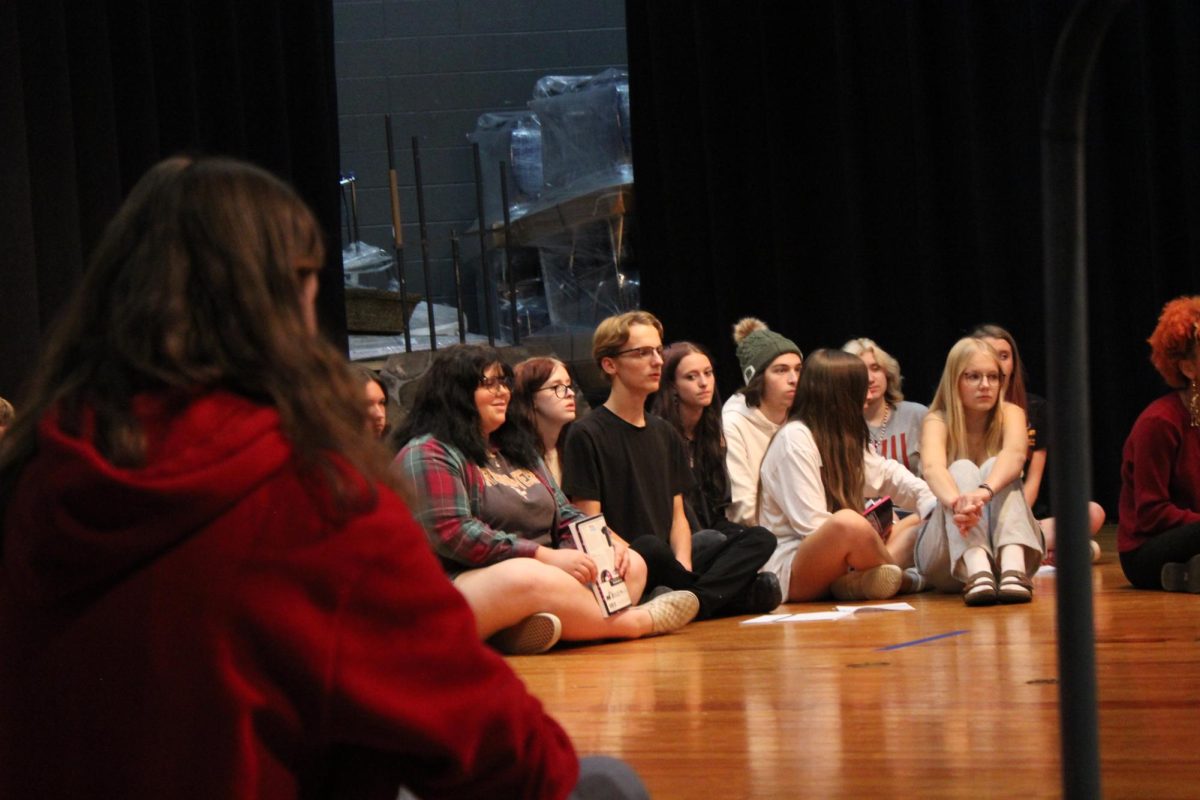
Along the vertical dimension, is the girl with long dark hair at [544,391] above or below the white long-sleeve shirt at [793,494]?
above

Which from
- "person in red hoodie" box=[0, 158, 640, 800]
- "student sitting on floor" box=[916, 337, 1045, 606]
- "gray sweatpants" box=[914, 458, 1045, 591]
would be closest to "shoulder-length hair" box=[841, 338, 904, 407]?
"student sitting on floor" box=[916, 337, 1045, 606]

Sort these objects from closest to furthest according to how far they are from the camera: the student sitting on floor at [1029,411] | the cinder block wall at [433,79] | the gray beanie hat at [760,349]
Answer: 1. the student sitting on floor at [1029,411]
2. the gray beanie hat at [760,349]
3. the cinder block wall at [433,79]

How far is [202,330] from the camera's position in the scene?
3.17 ft

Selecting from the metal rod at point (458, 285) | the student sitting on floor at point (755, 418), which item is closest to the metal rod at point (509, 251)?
the metal rod at point (458, 285)

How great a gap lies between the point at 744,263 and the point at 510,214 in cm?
109

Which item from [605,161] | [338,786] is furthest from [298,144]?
[338,786]

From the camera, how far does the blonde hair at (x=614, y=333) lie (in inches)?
166

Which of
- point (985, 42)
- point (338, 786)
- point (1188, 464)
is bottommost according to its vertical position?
point (1188, 464)

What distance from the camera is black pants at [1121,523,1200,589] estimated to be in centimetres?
388

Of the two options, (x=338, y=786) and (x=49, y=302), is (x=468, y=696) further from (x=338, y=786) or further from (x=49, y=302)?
(x=49, y=302)

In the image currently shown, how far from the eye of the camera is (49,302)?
4773 mm

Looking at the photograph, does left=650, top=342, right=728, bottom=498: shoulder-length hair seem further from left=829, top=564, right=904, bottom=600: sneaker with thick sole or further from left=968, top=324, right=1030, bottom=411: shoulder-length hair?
left=968, top=324, right=1030, bottom=411: shoulder-length hair

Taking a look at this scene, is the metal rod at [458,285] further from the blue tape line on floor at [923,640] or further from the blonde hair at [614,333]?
the blue tape line on floor at [923,640]

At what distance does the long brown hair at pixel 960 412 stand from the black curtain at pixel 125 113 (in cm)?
192
